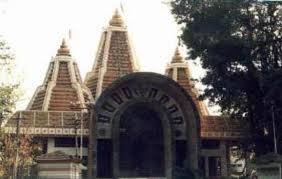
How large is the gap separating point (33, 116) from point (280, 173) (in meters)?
21.0

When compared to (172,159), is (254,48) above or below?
above

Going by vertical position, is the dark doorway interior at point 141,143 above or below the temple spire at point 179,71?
below

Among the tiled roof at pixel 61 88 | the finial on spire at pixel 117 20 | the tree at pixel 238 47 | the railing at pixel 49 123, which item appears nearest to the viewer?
the tree at pixel 238 47

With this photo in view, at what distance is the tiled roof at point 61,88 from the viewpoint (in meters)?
39.6

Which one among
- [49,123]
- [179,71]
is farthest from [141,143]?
[179,71]

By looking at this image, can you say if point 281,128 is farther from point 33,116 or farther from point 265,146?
point 33,116

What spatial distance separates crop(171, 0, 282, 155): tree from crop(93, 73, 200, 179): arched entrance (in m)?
7.95

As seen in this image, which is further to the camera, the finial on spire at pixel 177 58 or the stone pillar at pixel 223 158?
the finial on spire at pixel 177 58

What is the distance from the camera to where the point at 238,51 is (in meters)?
24.0

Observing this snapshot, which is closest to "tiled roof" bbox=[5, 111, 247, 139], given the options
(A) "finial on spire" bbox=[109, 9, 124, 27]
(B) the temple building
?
(B) the temple building

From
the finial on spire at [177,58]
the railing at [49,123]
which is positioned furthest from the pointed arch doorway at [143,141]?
the finial on spire at [177,58]

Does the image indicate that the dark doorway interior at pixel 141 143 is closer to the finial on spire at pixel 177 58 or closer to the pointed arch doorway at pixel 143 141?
the pointed arch doorway at pixel 143 141

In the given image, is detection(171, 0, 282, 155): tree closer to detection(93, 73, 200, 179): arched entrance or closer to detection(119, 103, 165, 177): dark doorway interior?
detection(93, 73, 200, 179): arched entrance

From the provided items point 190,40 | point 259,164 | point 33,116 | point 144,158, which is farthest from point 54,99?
point 259,164
